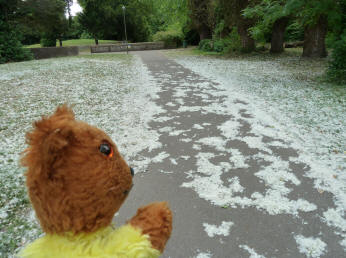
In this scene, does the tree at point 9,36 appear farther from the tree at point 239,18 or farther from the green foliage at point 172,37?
the green foliage at point 172,37

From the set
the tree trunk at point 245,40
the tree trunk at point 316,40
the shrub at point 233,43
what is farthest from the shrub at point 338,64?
the shrub at point 233,43

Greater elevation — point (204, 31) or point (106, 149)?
point (204, 31)

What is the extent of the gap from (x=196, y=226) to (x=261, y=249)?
27.6 inches

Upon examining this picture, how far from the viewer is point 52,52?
81.3ft

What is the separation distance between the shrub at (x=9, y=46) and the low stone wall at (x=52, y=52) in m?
3.00

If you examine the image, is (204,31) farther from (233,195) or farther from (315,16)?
(233,195)

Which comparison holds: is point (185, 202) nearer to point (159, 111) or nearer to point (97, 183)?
point (97, 183)

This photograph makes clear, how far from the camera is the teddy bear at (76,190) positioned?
1009mm

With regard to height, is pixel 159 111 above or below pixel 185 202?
above

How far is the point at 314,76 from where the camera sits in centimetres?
1056

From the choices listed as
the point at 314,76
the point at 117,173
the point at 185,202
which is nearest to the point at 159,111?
the point at 185,202

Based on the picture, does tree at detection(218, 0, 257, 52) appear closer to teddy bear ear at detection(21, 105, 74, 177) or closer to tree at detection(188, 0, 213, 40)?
tree at detection(188, 0, 213, 40)

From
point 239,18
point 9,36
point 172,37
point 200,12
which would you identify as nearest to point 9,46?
point 9,36

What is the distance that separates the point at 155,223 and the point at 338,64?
10.1 m
